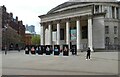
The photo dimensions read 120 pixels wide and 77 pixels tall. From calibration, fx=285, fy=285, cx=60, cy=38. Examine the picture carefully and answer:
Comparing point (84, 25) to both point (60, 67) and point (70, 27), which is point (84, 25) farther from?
point (60, 67)

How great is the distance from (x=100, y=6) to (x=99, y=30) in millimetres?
17701

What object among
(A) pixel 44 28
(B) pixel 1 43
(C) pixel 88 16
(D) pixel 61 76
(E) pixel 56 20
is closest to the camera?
(D) pixel 61 76

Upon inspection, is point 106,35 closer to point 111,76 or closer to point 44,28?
point 44,28

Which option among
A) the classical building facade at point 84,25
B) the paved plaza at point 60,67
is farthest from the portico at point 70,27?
the paved plaza at point 60,67

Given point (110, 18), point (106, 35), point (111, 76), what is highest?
point (110, 18)

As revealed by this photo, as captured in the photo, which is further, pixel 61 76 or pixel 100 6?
pixel 100 6

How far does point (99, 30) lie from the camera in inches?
4119

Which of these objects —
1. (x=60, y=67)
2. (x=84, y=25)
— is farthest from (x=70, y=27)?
(x=60, y=67)

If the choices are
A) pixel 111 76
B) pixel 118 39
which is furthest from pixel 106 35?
pixel 111 76

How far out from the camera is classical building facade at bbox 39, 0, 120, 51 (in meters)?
101

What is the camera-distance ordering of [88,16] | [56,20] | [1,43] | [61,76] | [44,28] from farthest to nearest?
1. [1,43]
2. [44,28]
3. [56,20]
4. [88,16]
5. [61,76]

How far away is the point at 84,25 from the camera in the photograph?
4291 inches

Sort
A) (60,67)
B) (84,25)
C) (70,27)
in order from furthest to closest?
(70,27), (84,25), (60,67)

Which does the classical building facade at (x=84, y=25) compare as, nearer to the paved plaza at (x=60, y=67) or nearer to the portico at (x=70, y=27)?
the portico at (x=70, y=27)
